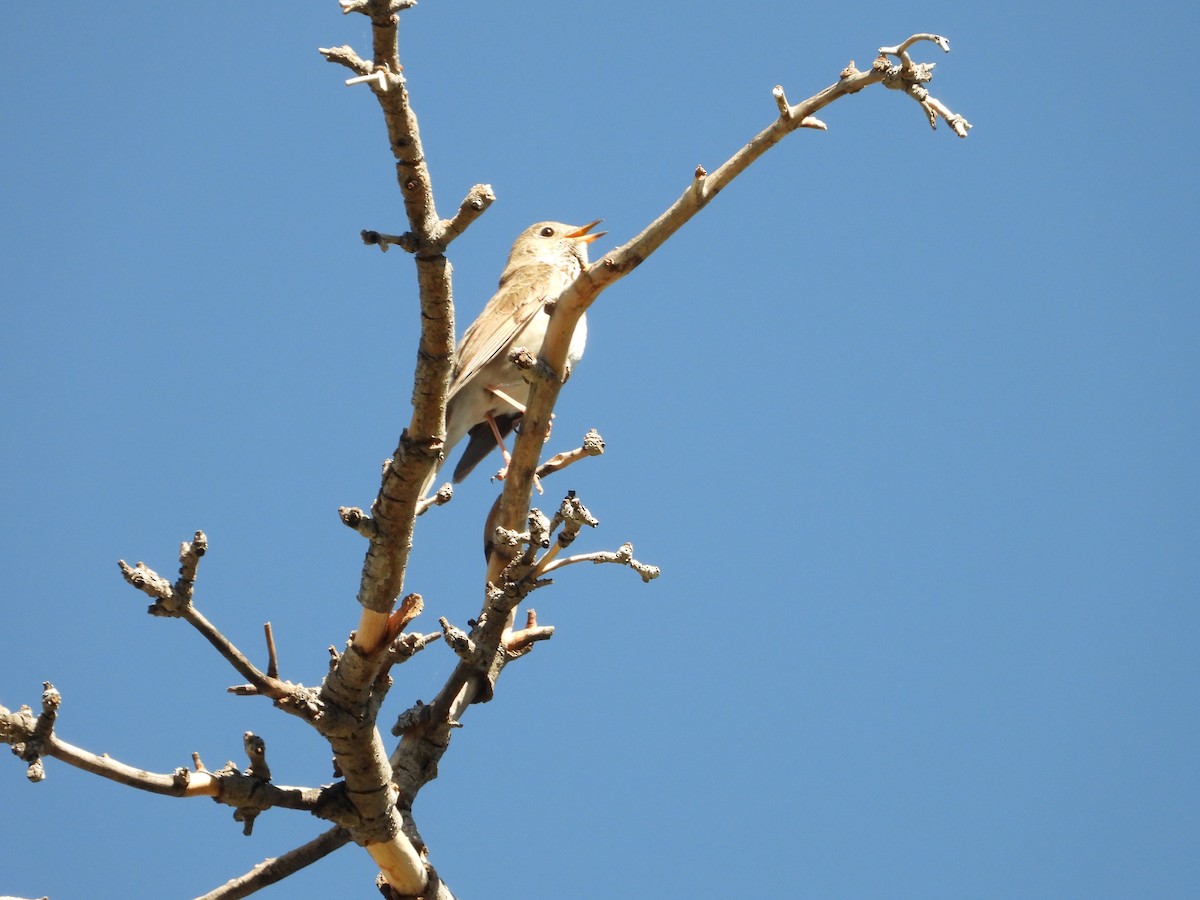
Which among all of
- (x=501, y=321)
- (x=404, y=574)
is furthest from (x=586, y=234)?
(x=404, y=574)

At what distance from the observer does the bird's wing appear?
25.8 ft

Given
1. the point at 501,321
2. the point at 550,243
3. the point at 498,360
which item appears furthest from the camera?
the point at 550,243

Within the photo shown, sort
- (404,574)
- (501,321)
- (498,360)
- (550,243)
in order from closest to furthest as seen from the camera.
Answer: (404,574), (498,360), (501,321), (550,243)

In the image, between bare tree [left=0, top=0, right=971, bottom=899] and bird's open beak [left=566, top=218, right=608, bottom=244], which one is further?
bird's open beak [left=566, top=218, right=608, bottom=244]

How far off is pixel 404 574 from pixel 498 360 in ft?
10.2

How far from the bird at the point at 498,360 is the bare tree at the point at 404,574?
5.52 ft

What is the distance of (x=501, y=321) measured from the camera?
829cm

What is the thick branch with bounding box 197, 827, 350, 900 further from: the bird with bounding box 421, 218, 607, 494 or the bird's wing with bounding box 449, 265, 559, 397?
the bird's wing with bounding box 449, 265, 559, 397

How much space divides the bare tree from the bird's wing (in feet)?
6.24

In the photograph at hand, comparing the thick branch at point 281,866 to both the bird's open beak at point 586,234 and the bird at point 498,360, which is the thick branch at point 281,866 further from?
the bird's open beak at point 586,234

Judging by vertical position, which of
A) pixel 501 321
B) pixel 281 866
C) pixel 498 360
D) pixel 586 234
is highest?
pixel 586 234

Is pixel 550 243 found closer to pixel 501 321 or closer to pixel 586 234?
pixel 586 234

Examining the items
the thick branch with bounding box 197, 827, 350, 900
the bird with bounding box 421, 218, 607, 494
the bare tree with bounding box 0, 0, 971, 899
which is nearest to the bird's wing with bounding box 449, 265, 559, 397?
the bird with bounding box 421, 218, 607, 494

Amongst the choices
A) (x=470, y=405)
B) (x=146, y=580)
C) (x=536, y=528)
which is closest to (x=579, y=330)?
(x=470, y=405)
